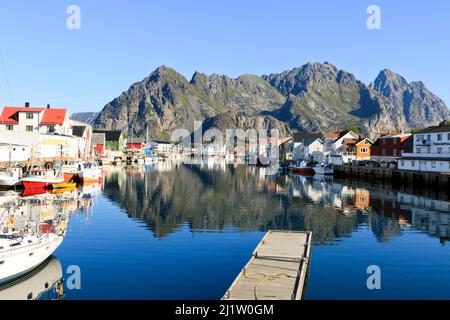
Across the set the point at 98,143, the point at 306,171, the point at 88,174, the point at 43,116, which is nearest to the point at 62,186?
the point at 88,174

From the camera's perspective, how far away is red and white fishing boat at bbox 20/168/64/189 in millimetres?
66812

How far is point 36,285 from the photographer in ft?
78.2

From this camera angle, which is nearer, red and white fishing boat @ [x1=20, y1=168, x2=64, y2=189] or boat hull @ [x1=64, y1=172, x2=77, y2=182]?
red and white fishing boat @ [x1=20, y1=168, x2=64, y2=189]

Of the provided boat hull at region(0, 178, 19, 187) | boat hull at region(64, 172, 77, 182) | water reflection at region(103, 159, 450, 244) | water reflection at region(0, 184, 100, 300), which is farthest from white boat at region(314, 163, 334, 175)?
water reflection at region(0, 184, 100, 300)

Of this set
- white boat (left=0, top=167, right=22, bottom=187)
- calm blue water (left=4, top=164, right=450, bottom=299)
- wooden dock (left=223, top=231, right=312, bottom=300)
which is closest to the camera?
wooden dock (left=223, top=231, right=312, bottom=300)

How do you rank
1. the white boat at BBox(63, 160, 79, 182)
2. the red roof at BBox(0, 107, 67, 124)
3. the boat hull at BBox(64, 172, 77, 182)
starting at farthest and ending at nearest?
the red roof at BBox(0, 107, 67, 124) → the white boat at BBox(63, 160, 79, 182) → the boat hull at BBox(64, 172, 77, 182)

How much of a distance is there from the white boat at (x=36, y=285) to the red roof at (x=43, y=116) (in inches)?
3441

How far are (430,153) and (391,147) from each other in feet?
88.5

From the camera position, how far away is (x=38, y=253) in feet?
83.5

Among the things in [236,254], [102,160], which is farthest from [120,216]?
[102,160]

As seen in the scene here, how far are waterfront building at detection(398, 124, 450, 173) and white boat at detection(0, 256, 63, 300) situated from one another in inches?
2829

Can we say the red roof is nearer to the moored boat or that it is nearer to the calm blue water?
the calm blue water

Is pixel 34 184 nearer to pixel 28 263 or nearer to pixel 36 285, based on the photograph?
pixel 28 263
